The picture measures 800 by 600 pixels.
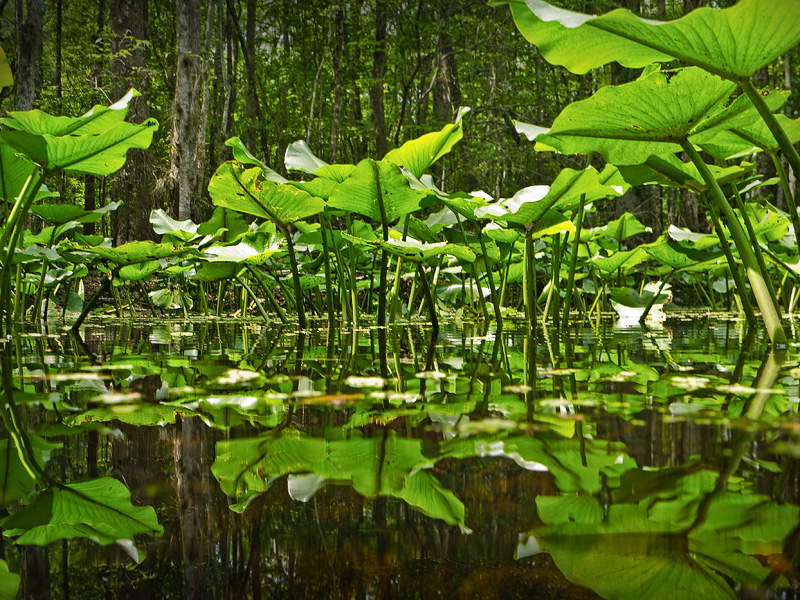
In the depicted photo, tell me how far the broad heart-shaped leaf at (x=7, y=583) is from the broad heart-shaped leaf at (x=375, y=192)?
5.21ft

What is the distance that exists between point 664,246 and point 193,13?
510cm

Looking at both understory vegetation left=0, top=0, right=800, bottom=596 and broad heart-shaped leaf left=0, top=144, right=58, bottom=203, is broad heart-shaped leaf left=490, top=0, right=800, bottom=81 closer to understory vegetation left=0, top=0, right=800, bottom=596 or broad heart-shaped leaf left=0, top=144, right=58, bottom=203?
understory vegetation left=0, top=0, right=800, bottom=596

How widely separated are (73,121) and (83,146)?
8cm

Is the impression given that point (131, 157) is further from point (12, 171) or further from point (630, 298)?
point (630, 298)

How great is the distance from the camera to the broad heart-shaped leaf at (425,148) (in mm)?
2031

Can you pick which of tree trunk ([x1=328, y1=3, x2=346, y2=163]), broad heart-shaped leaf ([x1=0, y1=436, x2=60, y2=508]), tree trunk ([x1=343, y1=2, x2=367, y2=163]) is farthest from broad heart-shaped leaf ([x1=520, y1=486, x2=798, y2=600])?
tree trunk ([x1=343, y1=2, x2=367, y2=163])

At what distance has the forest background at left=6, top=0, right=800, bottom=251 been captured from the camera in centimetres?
583

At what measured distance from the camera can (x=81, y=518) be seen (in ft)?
1.39

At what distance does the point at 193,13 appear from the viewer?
223 inches

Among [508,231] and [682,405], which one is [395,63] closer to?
[508,231]

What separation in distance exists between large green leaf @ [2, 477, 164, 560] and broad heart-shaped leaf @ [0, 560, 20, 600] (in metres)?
0.03

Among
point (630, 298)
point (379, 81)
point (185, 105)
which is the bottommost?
point (630, 298)

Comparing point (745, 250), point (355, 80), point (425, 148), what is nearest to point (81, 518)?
point (745, 250)

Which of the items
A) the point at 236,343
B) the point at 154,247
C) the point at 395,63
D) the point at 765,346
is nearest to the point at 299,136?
the point at 395,63
